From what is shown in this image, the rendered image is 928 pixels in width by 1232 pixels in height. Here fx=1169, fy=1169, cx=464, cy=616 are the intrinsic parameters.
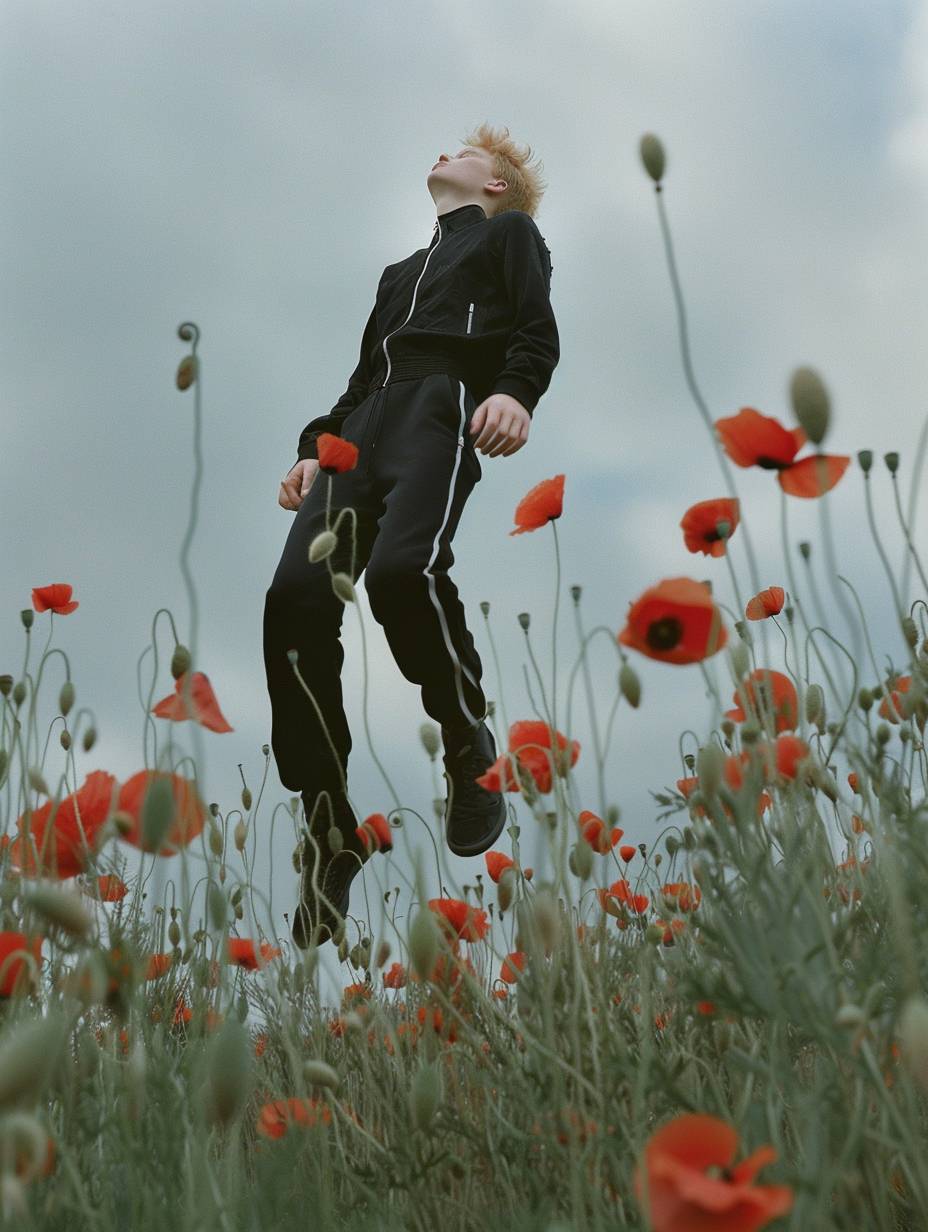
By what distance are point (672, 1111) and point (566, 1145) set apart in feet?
0.70

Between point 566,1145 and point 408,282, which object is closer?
point 566,1145

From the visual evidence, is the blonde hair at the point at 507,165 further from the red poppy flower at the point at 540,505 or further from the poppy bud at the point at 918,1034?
the poppy bud at the point at 918,1034

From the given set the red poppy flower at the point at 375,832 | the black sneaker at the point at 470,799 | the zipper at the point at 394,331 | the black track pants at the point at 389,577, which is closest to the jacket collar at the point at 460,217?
the zipper at the point at 394,331

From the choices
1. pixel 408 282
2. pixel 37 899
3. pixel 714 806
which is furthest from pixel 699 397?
pixel 408 282

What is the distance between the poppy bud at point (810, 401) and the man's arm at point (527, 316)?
1936mm

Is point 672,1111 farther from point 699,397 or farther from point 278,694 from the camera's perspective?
point 278,694

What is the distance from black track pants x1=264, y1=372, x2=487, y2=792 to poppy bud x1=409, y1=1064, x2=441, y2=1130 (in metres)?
1.63

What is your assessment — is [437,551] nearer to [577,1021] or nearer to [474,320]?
[474,320]

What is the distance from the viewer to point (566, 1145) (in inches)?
49.0

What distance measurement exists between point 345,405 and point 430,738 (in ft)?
6.72

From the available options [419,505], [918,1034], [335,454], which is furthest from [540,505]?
[918,1034]

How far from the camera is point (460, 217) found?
12.5 feet

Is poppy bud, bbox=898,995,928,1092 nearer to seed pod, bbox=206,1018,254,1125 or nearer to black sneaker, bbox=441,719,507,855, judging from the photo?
seed pod, bbox=206,1018,254,1125

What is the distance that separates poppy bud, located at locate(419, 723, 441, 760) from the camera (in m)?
1.76
